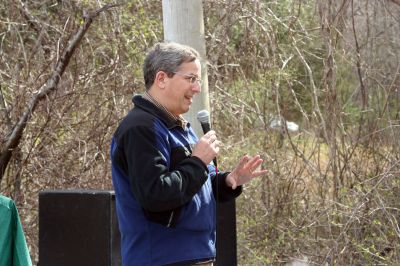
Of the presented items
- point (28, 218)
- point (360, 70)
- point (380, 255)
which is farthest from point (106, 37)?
point (380, 255)

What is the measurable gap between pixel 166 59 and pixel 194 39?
1.77m

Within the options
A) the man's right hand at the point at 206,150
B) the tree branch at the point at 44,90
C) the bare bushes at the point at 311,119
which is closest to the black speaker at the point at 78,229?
the man's right hand at the point at 206,150

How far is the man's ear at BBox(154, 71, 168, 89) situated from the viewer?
4094 mm

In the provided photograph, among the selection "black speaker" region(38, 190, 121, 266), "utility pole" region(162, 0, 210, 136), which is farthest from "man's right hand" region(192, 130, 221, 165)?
"utility pole" region(162, 0, 210, 136)

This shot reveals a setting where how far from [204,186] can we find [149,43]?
17.1 feet

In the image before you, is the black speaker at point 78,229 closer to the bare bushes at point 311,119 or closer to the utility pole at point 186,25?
the utility pole at point 186,25

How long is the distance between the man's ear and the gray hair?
0.05 ft

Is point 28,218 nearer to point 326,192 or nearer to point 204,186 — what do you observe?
point 326,192

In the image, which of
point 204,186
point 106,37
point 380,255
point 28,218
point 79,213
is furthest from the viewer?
point 106,37

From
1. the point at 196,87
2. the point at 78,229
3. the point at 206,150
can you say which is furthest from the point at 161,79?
the point at 78,229

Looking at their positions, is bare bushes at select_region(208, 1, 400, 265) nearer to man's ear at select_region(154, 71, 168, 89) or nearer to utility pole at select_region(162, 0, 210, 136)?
utility pole at select_region(162, 0, 210, 136)

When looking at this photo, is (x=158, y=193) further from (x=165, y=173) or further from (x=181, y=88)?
(x=181, y=88)

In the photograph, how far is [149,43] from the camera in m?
9.18

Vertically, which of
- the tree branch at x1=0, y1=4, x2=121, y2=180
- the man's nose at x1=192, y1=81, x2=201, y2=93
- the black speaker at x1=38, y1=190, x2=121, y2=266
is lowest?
the black speaker at x1=38, y1=190, x2=121, y2=266
